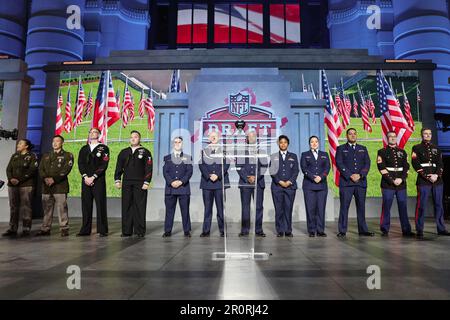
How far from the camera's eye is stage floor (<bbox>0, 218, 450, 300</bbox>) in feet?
7.20

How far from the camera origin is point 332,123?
10.5 m

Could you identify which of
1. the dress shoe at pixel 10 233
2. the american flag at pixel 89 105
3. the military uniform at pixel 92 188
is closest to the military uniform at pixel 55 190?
the military uniform at pixel 92 188

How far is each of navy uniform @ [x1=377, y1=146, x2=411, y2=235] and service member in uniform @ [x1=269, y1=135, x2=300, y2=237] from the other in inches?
60.5

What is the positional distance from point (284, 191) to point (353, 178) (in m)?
1.18

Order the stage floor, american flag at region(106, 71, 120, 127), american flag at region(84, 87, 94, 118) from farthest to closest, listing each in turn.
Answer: american flag at region(84, 87, 94, 118) → american flag at region(106, 71, 120, 127) → the stage floor

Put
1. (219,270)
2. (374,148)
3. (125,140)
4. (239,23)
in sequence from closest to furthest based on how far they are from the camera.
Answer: (219,270)
(374,148)
(125,140)
(239,23)

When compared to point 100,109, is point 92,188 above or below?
below

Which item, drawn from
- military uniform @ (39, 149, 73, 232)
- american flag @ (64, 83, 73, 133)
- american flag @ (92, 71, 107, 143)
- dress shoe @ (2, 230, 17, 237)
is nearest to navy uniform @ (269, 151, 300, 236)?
military uniform @ (39, 149, 73, 232)

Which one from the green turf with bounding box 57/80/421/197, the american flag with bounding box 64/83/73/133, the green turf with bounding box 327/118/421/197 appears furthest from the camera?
the american flag with bounding box 64/83/73/133

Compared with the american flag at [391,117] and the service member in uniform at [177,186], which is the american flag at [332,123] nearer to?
the american flag at [391,117]

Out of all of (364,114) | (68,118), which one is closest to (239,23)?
(364,114)

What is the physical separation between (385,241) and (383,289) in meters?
2.86

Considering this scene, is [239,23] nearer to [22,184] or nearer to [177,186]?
[177,186]

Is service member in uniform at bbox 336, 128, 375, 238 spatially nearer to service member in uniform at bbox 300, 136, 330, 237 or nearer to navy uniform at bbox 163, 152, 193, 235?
service member in uniform at bbox 300, 136, 330, 237
